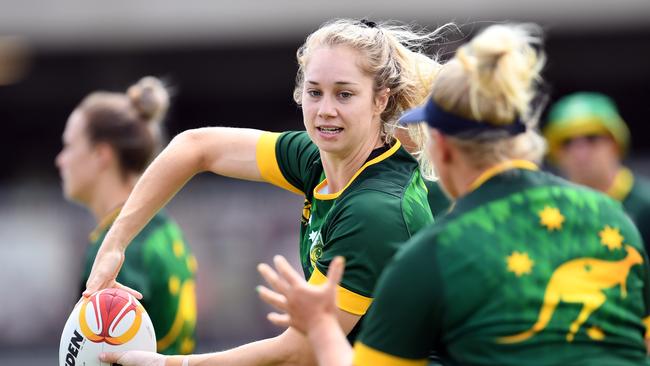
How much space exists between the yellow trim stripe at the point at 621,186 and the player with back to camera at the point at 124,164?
3140mm

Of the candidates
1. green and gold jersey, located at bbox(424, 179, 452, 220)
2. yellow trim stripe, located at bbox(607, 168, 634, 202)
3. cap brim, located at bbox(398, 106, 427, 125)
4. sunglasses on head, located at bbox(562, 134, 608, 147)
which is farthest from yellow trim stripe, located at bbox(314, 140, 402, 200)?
sunglasses on head, located at bbox(562, 134, 608, 147)

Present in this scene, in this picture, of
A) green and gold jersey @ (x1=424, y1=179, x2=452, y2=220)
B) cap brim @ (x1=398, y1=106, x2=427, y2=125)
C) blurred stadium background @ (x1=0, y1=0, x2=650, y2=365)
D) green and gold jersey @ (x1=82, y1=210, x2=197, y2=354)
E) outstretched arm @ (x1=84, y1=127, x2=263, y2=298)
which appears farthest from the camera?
blurred stadium background @ (x1=0, y1=0, x2=650, y2=365)

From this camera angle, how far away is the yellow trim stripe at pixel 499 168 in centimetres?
326

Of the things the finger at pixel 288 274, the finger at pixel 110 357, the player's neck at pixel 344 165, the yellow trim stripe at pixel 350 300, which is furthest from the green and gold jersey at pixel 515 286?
A: the finger at pixel 110 357

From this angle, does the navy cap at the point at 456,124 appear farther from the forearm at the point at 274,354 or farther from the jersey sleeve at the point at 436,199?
the jersey sleeve at the point at 436,199

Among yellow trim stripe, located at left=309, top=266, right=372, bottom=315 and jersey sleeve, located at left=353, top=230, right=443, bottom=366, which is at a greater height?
jersey sleeve, located at left=353, top=230, right=443, bottom=366

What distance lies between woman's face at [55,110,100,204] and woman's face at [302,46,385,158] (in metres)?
2.35

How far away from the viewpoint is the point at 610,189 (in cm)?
819

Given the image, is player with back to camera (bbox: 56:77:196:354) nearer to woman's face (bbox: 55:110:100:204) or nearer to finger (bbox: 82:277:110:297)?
woman's face (bbox: 55:110:100:204)

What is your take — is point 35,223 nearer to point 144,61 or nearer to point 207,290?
point 207,290

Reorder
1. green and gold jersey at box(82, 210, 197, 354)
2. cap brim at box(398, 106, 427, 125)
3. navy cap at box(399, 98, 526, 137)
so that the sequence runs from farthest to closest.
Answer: green and gold jersey at box(82, 210, 197, 354)
cap brim at box(398, 106, 427, 125)
navy cap at box(399, 98, 526, 137)

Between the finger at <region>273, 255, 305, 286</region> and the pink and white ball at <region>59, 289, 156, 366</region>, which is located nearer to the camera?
the finger at <region>273, 255, 305, 286</region>

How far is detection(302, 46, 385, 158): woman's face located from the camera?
4199 millimetres

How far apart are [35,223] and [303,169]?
9025 millimetres
